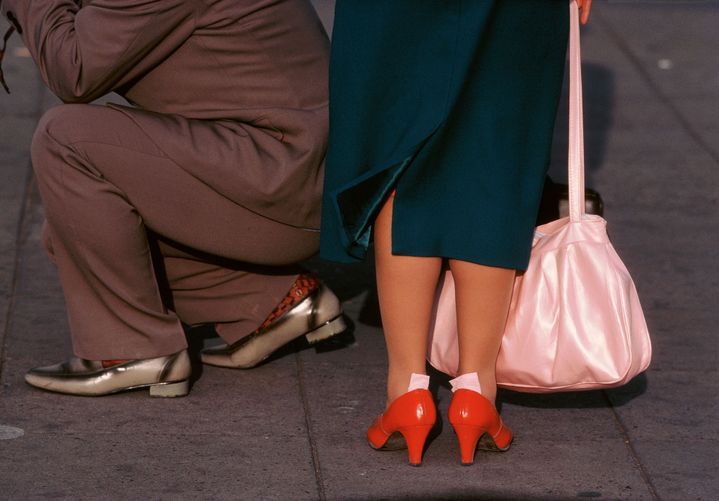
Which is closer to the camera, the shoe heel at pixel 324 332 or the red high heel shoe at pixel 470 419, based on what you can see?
the red high heel shoe at pixel 470 419

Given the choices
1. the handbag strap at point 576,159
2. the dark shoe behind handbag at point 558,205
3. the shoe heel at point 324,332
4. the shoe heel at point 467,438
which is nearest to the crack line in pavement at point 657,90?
the dark shoe behind handbag at point 558,205

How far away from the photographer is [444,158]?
321cm

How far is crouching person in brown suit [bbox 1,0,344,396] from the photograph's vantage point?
357 cm

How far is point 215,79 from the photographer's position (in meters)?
3.66

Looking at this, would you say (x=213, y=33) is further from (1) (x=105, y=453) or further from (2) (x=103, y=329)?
(1) (x=105, y=453)

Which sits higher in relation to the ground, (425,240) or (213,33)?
(213,33)

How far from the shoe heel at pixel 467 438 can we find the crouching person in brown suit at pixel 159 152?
784 millimetres

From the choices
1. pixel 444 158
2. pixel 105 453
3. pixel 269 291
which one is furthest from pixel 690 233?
pixel 105 453

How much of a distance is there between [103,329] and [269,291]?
1.76ft

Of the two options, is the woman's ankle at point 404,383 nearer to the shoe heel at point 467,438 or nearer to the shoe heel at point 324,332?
the shoe heel at point 467,438

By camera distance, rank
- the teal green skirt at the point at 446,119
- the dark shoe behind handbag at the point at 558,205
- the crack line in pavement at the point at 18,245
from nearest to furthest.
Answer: the teal green skirt at the point at 446,119
the dark shoe behind handbag at the point at 558,205
the crack line in pavement at the point at 18,245

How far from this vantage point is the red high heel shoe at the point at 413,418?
3379mm

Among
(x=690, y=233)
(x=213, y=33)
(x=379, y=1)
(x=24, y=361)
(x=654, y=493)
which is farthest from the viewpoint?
(x=690, y=233)

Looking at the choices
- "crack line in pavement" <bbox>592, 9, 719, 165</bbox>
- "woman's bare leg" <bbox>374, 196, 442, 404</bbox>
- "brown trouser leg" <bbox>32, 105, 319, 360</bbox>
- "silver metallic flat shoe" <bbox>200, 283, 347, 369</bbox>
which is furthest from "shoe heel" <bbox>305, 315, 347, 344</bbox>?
"crack line in pavement" <bbox>592, 9, 719, 165</bbox>
